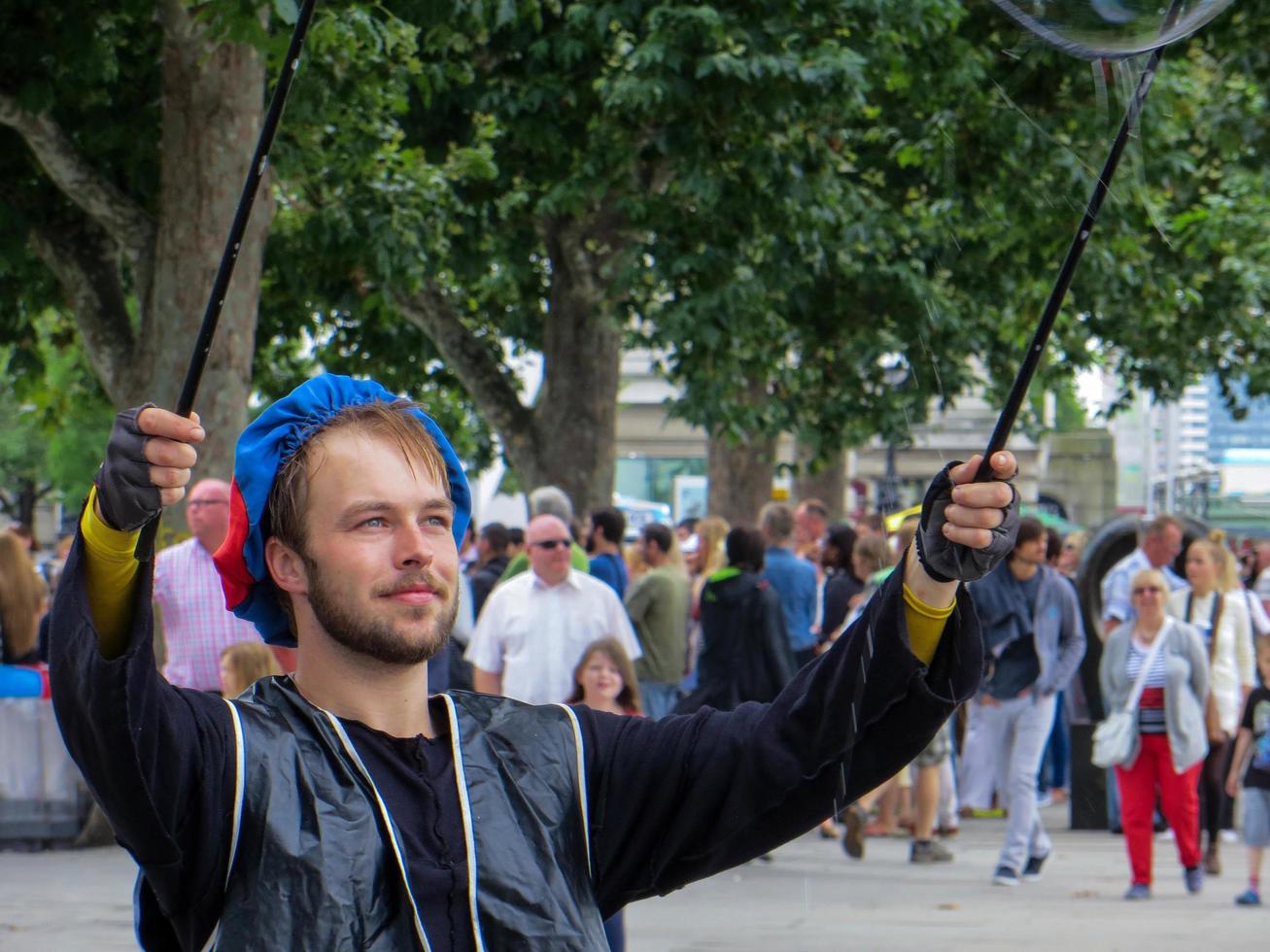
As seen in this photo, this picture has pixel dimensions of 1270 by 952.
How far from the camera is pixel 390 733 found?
8.41 feet

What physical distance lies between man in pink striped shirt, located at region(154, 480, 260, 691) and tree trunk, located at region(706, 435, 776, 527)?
15.4 meters

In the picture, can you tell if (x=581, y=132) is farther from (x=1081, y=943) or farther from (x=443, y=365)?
(x=1081, y=943)

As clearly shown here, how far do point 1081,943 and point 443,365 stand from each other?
13.2 m

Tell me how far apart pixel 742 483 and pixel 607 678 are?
16453mm

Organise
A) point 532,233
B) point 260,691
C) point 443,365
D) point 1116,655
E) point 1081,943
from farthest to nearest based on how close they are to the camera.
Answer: point 443,365, point 532,233, point 1116,655, point 1081,943, point 260,691

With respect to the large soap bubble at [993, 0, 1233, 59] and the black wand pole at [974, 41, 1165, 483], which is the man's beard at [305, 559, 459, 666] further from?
the large soap bubble at [993, 0, 1233, 59]

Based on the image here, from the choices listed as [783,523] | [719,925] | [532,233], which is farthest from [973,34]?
[719,925]

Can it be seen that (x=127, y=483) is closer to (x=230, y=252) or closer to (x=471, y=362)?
(x=230, y=252)

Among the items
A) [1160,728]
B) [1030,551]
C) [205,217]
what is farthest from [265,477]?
[205,217]

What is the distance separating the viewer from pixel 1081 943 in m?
8.69

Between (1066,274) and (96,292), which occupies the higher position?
(96,292)

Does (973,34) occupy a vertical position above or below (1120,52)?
above

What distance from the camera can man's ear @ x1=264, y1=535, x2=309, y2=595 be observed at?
2.61 meters

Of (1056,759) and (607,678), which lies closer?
(607,678)
